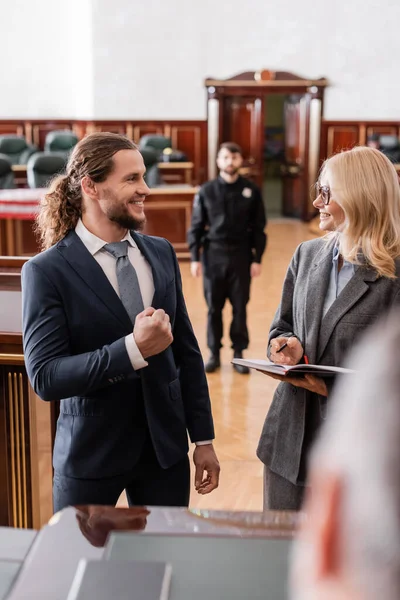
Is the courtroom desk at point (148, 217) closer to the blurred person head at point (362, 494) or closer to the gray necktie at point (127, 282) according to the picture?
the gray necktie at point (127, 282)

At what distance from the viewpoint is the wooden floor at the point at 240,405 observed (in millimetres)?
4113

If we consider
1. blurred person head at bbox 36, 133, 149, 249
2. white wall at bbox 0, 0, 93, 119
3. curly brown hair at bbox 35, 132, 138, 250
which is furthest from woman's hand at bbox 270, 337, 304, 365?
white wall at bbox 0, 0, 93, 119

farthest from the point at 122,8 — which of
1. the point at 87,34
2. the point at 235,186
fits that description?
the point at 235,186

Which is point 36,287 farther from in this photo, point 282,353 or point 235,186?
point 235,186

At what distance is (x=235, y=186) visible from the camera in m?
6.22

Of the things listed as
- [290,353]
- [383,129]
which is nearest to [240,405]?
[290,353]

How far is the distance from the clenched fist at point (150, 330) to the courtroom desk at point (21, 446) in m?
1.03

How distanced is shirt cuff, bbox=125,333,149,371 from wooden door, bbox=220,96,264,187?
12979mm

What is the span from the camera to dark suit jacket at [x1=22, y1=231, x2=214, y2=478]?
2088 millimetres

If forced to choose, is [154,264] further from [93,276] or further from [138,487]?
[138,487]

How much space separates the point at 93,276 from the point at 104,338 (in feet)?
0.58

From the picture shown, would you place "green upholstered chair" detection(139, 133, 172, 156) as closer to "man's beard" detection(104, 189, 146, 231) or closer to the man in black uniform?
the man in black uniform

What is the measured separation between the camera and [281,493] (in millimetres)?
2482

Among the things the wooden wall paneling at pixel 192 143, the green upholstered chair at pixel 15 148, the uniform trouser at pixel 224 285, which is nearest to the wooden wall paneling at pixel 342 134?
the wooden wall paneling at pixel 192 143
